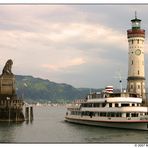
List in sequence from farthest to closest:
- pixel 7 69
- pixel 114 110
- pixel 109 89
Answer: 1. pixel 7 69
2. pixel 109 89
3. pixel 114 110

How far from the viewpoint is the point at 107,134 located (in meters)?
52.1

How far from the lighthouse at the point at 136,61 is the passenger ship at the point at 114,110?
634 inches

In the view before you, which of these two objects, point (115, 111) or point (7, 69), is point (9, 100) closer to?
point (7, 69)

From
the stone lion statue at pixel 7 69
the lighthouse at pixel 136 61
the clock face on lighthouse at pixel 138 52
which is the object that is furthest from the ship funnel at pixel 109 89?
the stone lion statue at pixel 7 69

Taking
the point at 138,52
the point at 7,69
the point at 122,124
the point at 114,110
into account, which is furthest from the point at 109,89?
the point at 7,69

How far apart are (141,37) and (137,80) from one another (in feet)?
26.3

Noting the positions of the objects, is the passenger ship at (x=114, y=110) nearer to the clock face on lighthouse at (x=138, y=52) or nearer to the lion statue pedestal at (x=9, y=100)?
the lion statue pedestal at (x=9, y=100)

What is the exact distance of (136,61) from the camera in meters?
81.9

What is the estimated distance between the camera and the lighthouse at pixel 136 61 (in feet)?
268

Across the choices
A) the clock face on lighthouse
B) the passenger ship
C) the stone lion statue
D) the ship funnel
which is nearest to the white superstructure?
the passenger ship

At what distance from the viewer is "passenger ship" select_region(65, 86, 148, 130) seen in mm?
56719

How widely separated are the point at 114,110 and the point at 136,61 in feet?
81.2

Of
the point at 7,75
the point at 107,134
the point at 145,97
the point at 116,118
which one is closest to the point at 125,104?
the point at 116,118

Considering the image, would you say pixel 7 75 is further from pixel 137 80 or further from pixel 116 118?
pixel 116 118
